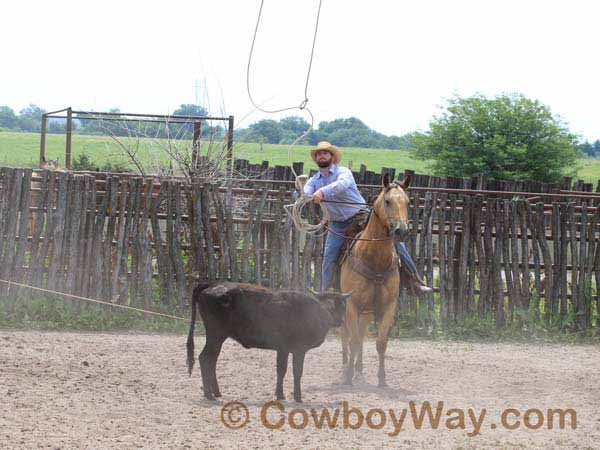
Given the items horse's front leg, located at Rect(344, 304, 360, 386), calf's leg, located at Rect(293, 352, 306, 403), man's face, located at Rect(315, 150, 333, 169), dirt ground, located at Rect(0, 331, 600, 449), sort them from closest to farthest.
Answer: dirt ground, located at Rect(0, 331, 600, 449)
calf's leg, located at Rect(293, 352, 306, 403)
horse's front leg, located at Rect(344, 304, 360, 386)
man's face, located at Rect(315, 150, 333, 169)

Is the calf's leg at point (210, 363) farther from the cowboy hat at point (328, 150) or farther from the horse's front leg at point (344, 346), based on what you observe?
the cowboy hat at point (328, 150)

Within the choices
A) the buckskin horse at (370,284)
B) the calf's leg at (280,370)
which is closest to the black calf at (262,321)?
the calf's leg at (280,370)

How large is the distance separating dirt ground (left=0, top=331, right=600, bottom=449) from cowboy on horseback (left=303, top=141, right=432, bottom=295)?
926 millimetres

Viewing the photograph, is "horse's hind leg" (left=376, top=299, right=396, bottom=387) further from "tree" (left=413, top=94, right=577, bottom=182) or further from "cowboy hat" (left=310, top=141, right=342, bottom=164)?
"tree" (left=413, top=94, right=577, bottom=182)

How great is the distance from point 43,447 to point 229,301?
1.81m

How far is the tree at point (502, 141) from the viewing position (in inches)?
1580

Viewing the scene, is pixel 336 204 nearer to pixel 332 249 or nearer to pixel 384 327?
pixel 332 249

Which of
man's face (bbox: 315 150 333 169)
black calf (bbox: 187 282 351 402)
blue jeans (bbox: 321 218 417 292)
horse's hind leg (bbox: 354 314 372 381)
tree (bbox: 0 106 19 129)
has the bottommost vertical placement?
horse's hind leg (bbox: 354 314 372 381)

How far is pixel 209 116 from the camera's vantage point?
51.3 ft

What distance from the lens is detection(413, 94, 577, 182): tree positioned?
40125 millimetres

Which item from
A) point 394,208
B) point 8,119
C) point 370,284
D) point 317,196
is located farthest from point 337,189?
point 8,119

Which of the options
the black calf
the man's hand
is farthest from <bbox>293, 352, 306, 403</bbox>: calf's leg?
the man's hand

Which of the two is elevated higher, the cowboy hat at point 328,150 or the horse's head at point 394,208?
the cowboy hat at point 328,150

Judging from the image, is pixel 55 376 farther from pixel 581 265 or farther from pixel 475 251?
pixel 581 265
